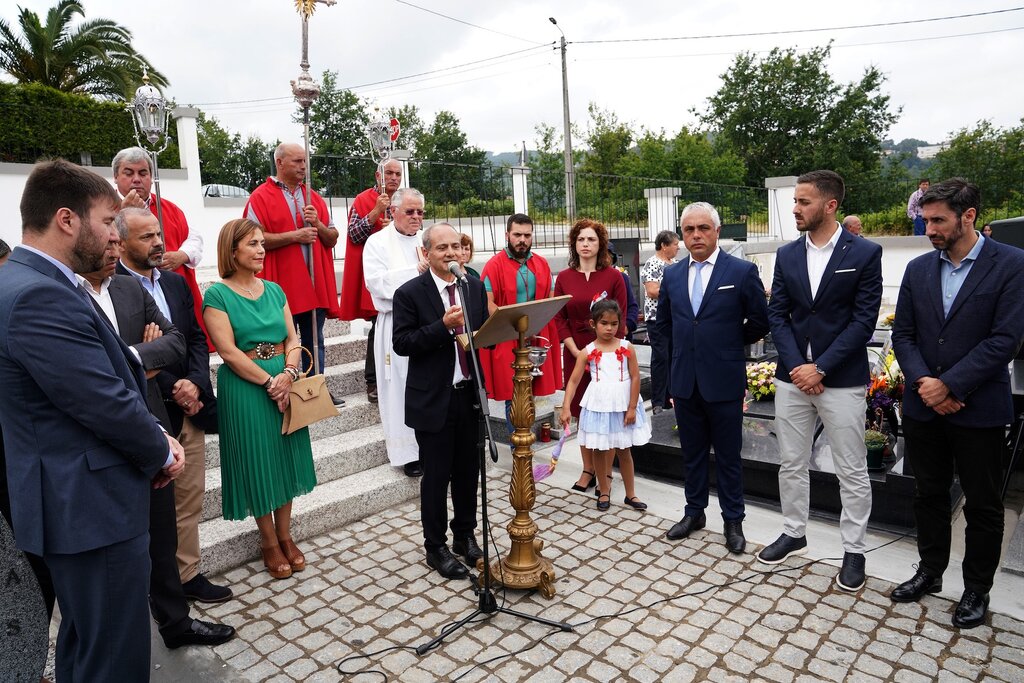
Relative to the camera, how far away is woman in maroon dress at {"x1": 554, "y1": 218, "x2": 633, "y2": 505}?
572 cm

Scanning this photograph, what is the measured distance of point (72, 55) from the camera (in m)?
17.7

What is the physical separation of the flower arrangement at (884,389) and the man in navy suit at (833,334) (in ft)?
4.25

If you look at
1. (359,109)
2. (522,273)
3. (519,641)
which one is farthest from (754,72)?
(519,641)

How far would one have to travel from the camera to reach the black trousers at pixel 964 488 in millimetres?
3570

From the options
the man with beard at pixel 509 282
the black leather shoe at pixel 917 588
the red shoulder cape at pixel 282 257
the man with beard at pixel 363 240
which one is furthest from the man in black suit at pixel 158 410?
the black leather shoe at pixel 917 588

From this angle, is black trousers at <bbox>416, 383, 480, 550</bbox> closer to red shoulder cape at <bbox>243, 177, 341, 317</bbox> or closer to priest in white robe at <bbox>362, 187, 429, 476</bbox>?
priest in white robe at <bbox>362, 187, 429, 476</bbox>

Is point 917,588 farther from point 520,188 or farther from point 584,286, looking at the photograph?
point 520,188

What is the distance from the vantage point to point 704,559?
4348mm

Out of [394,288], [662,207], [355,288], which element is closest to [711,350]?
[394,288]

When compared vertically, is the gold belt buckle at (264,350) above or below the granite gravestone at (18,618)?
above

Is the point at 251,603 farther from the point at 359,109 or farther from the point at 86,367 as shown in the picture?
the point at 359,109

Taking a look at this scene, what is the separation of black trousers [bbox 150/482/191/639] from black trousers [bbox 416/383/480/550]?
138 cm

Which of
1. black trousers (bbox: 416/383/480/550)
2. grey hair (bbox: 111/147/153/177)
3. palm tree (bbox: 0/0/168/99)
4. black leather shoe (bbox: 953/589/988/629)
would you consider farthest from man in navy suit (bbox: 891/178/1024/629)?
palm tree (bbox: 0/0/168/99)

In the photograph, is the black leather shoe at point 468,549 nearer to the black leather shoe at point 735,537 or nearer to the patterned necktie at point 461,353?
the patterned necktie at point 461,353
